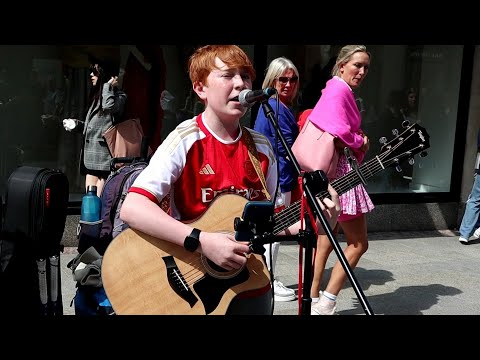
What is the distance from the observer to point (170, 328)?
7.30 ft

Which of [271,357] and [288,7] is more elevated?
[288,7]

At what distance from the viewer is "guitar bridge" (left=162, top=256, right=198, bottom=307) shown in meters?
3.03

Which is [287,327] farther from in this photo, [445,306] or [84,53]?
[84,53]

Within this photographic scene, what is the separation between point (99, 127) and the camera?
7.04 m

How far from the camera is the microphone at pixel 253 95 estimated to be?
2.93m

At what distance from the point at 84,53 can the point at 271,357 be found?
589 cm

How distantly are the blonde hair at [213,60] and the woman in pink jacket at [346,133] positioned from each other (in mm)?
1895

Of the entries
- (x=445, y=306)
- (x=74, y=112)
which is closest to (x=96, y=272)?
(x=445, y=306)

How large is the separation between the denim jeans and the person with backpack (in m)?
5.32

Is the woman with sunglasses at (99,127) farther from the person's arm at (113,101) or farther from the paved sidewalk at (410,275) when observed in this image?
the paved sidewalk at (410,275)

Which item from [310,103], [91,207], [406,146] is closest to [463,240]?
[310,103]

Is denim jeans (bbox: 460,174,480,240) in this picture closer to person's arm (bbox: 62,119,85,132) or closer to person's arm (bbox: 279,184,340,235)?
person's arm (bbox: 62,119,85,132)

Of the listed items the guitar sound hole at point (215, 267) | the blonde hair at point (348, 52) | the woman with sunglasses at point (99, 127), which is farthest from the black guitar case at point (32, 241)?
the woman with sunglasses at point (99, 127)

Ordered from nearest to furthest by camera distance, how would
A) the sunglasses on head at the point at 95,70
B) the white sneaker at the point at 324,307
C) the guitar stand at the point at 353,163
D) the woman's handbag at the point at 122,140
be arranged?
the guitar stand at the point at 353,163, the white sneaker at the point at 324,307, the woman's handbag at the point at 122,140, the sunglasses on head at the point at 95,70
